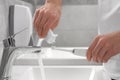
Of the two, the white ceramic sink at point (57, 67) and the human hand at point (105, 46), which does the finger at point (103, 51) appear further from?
the white ceramic sink at point (57, 67)

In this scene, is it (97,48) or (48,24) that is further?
(48,24)

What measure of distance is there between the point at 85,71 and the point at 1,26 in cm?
45

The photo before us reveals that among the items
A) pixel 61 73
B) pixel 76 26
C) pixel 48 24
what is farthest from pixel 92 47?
pixel 76 26

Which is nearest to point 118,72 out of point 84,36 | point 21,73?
point 21,73

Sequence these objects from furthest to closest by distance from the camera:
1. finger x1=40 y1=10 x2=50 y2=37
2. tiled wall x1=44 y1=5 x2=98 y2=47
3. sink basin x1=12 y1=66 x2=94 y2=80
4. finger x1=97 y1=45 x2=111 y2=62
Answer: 1. tiled wall x1=44 y1=5 x2=98 y2=47
2. sink basin x1=12 y1=66 x2=94 y2=80
3. finger x1=40 y1=10 x2=50 y2=37
4. finger x1=97 y1=45 x2=111 y2=62

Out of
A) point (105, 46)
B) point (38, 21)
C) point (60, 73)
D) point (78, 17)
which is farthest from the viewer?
point (78, 17)

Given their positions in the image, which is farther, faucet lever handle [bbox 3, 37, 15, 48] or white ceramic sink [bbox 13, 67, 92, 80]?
white ceramic sink [bbox 13, 67, 92, 80]

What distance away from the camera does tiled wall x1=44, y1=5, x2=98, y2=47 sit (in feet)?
5.67

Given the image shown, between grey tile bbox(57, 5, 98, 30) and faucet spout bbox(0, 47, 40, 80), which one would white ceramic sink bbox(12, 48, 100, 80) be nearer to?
faucet spout bbox(0, 47, 40, 80)

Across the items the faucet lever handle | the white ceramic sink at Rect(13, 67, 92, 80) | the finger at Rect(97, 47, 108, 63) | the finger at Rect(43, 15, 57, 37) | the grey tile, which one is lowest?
the white ceramic sink at Rect(13, 67, 92, 80)

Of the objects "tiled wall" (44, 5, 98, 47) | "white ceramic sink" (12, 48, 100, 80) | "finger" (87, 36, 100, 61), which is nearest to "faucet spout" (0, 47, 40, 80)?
"finger" (87, 36, 100, 61)

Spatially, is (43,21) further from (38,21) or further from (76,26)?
(76,26)

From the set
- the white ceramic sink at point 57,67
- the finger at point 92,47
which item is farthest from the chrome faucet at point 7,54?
the white ceramic sink at point 57,67

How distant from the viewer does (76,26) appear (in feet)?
5.69
